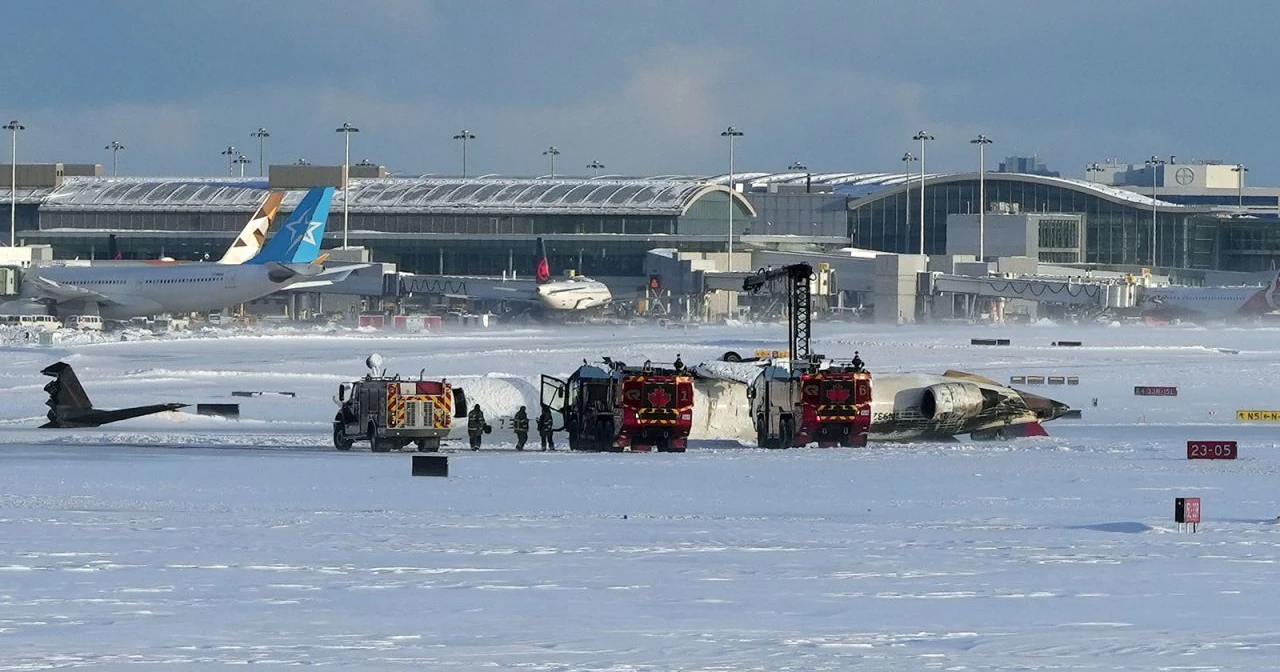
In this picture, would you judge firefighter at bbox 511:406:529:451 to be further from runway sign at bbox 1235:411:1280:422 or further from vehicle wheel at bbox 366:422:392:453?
runway sign at bbox 1235:411:1280:422

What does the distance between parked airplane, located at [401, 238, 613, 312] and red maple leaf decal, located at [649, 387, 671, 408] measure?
314 feet

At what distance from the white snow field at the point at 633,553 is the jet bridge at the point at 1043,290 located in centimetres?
8835

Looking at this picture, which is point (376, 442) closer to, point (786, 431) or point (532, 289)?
point (786, 431)

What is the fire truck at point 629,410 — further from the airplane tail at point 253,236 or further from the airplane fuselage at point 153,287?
the airplane tail at point 253,236

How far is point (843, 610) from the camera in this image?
22.4 metres

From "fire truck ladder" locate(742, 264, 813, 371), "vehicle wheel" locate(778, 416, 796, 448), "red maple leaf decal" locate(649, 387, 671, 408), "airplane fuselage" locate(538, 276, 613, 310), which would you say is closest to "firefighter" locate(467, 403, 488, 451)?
"red maple leaf decal" locate(649, 387, 671, 408)

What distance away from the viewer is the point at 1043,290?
475ft

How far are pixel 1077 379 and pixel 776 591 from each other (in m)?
49.1

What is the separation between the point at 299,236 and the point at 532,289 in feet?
105

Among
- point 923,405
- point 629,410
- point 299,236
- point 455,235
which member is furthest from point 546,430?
point 455,235

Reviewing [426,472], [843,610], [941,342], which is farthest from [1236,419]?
[941,342]

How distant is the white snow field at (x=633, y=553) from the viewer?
19.9 metres

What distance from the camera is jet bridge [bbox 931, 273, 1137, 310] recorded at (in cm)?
14400

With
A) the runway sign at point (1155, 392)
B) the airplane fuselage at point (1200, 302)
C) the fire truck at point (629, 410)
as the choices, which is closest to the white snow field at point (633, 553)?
the fire truck at point (629, 410)
